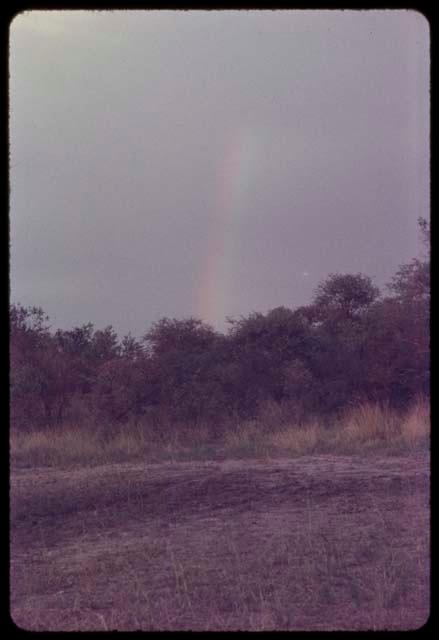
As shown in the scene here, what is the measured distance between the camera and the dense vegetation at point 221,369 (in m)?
17.1

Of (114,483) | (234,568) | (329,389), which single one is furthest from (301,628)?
(329,389)

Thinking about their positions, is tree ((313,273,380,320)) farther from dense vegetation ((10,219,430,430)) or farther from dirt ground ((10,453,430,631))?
dirt ground ((10,453,430,631))

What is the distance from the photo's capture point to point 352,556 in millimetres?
6363

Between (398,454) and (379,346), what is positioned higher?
(379,346)

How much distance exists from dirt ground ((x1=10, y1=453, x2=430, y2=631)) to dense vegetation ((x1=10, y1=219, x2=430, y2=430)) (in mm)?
5821

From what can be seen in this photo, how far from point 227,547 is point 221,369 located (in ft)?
37.7

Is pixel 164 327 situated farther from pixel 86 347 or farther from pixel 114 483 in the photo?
pixel 114 483

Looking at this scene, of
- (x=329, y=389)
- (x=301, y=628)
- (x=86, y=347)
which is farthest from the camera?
(x=86, y=347)

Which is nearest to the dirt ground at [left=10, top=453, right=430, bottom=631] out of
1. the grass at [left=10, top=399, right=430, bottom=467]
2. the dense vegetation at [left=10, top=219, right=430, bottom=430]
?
the grass at [left=10, top=399, right=430, bottom=467]

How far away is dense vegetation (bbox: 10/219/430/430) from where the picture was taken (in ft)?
56.2

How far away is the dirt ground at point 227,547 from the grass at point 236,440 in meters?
1.37

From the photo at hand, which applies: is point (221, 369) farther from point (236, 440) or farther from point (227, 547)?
point (227, 547)

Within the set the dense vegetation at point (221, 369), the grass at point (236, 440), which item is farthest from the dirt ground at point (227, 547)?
the dense vegetation at point (221, 369)

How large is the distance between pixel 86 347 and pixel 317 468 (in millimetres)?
10352
